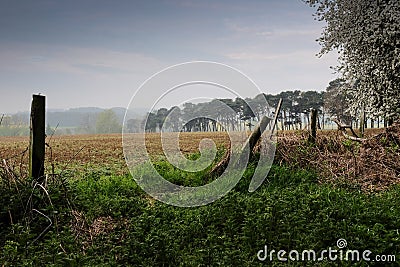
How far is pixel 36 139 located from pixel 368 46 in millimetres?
9064

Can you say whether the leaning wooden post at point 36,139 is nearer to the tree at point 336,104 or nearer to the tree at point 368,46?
the tree at point 368,46

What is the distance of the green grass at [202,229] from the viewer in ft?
14.5

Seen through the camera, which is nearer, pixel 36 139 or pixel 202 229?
pixel 202 229

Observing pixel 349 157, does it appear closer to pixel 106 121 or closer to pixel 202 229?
pixel 202 229

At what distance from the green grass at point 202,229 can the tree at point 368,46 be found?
5.62m

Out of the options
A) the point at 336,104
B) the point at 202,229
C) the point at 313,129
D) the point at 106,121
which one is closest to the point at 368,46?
the point at 313,129

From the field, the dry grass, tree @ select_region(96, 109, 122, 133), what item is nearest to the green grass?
the field

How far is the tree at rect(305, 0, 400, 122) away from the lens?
1122 cm

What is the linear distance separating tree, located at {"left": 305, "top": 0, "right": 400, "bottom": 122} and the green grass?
562 cm

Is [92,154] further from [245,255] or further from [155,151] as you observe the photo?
[245,255]

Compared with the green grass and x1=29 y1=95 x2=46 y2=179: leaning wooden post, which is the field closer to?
the green grass

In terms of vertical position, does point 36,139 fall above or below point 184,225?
above

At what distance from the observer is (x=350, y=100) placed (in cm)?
1348

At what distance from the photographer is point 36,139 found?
6305 mm
